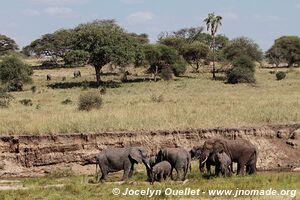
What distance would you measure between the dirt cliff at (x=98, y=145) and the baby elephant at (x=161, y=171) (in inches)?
207

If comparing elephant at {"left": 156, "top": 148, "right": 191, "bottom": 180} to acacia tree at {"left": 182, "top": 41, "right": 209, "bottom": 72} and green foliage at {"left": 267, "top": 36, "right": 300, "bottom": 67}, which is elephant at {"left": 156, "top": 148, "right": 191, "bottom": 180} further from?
green foliage at {"left": 267, "top": 36, "right": 300, "bottom": 67}

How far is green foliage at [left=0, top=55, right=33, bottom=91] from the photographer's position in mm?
57906

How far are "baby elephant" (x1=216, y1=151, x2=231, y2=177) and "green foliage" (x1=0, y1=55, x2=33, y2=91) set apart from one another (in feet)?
135

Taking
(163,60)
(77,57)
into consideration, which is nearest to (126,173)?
(77,57)

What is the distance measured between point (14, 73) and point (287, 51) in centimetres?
4338

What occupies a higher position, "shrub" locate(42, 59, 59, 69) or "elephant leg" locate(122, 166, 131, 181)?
"shrub" locate(42, 59, 59, 69)

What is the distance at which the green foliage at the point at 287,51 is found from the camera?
8269 centimetres

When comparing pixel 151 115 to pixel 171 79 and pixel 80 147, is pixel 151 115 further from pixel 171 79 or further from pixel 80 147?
pixel 171 79

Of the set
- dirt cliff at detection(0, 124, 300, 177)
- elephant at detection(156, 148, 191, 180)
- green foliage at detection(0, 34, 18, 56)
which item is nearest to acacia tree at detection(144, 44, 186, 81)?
green foliage at detection(0, 34, 18, 56)

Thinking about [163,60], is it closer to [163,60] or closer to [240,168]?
[163,60]

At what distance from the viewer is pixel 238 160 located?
19.9 m

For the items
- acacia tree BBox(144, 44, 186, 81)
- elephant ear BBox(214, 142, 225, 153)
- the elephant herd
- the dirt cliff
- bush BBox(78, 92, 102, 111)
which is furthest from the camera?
acacia tree BBox(144, 44, 186, 81)

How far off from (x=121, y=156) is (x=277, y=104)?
16.2 meters

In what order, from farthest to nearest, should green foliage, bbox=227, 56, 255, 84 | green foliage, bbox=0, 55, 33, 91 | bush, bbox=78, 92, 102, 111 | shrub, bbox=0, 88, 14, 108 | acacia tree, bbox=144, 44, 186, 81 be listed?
acacia tree, bbox=144, 44, 186, 81, green foliage, bbox=0, 55, 33, 91, green foliage, bbox=227, 56, 255, 84, shrub, bbox=0, 88, 14, 108, bush, bbox=78, 92, 102, 111
